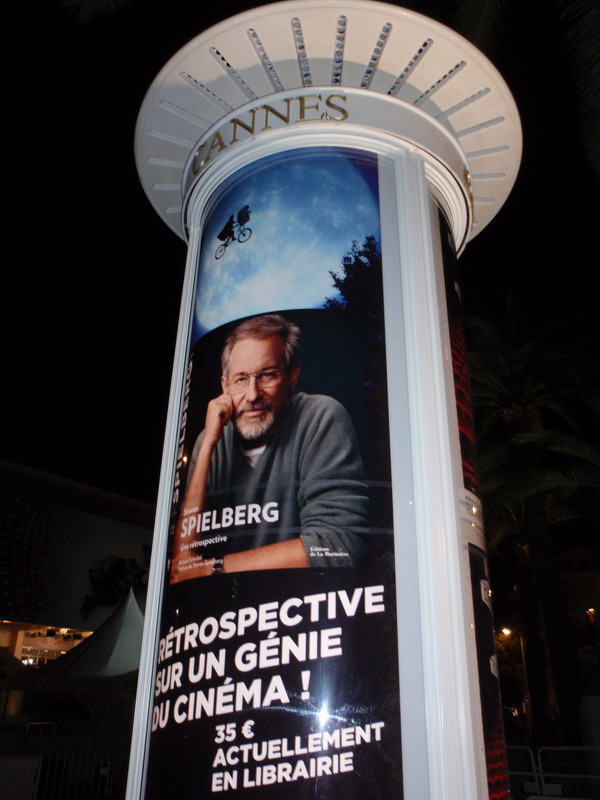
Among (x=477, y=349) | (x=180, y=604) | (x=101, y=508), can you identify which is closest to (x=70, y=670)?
(x=477, y=349)

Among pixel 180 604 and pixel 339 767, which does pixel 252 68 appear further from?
pixel 339 767

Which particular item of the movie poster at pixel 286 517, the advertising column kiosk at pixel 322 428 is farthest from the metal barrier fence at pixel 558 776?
the movie poster at pixel 286 517

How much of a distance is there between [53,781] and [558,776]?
8457 millimetres

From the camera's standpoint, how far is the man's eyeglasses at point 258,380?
3.56 metres

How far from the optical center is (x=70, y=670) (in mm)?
16406

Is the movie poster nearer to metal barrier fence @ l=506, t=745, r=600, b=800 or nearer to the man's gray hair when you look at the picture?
the man's gray hair

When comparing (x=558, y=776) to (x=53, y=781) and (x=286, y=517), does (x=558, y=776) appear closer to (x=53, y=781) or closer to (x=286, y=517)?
(x=53, y=781)

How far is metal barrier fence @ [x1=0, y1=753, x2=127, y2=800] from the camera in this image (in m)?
11.3

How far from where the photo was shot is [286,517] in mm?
3221

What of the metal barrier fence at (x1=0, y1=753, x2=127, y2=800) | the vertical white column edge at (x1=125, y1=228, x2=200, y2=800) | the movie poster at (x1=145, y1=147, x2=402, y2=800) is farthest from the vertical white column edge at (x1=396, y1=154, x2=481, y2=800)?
the metal barrier fence at (x1=0, y1=753, x2=127, y2=800)

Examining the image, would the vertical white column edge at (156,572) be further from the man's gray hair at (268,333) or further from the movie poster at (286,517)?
the man's gray hair at (268,333)

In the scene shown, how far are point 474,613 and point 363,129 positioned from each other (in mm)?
2724

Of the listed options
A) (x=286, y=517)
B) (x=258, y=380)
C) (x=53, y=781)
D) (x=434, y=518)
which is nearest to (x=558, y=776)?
(x=53, y=781)

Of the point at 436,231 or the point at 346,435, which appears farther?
the point at 436,231
